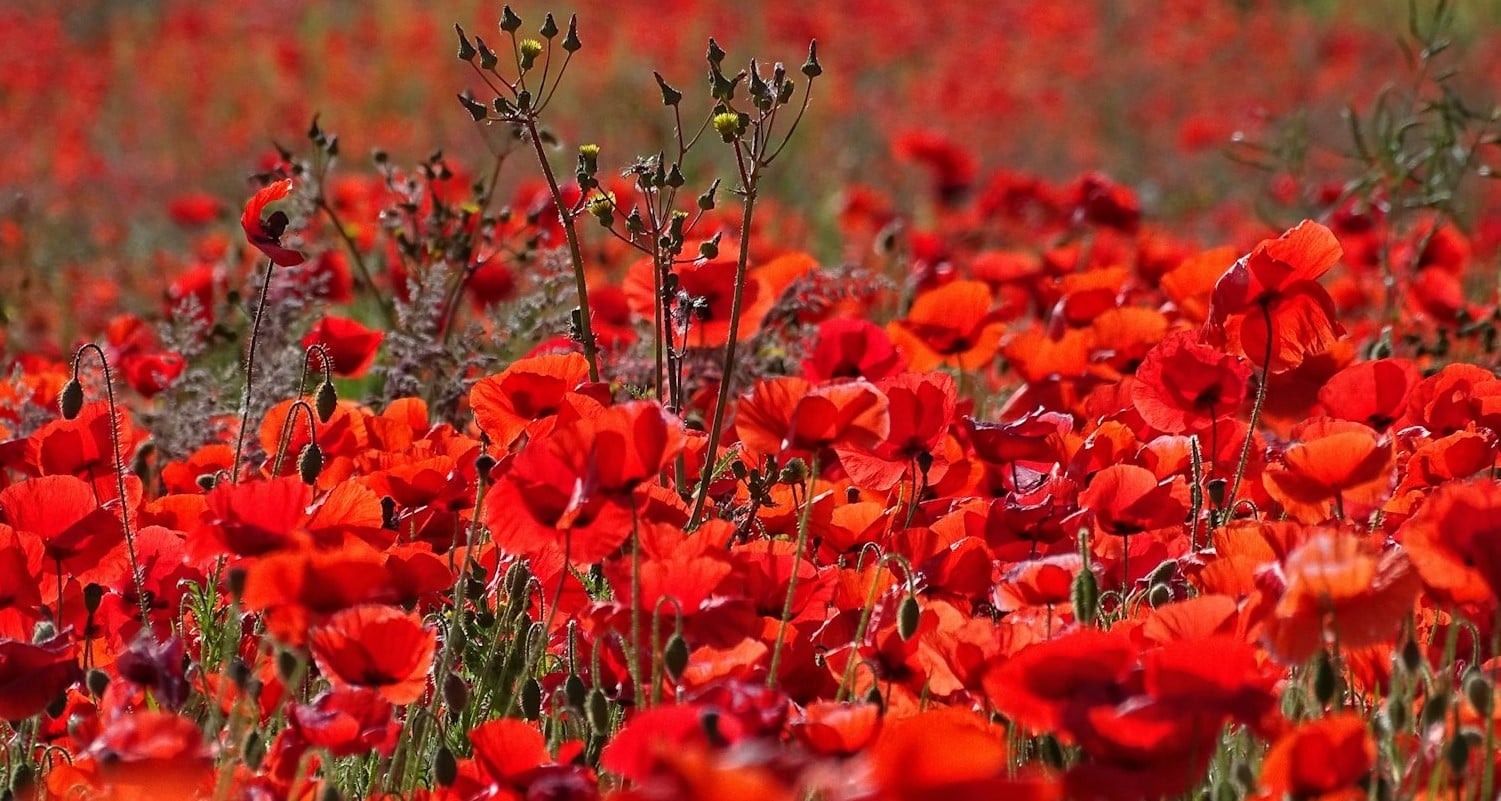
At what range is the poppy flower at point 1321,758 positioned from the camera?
122 cm

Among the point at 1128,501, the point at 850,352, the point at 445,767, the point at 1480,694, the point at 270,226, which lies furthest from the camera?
the point at 850,352

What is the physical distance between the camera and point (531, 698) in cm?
182

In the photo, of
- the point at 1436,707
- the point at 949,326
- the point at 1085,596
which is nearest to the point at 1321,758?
the point at 1436,707

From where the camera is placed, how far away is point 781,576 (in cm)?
183

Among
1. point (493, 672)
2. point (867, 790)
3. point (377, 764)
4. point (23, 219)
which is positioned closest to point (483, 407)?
point (493, 672)

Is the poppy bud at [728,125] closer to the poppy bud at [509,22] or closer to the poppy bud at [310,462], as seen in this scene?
the poppy bud at [509,22]

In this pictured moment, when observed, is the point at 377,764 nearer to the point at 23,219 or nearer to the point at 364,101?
the point at 23,219

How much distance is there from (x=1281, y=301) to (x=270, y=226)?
43.7 inches

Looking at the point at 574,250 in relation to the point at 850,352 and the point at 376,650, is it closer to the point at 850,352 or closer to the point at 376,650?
the point at 850,352

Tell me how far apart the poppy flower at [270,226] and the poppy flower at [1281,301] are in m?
1.00

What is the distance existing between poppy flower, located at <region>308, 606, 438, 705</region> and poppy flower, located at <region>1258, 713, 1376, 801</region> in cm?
66

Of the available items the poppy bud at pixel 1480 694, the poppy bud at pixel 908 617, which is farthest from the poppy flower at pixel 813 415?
the poppy bud at pixel 1480 694

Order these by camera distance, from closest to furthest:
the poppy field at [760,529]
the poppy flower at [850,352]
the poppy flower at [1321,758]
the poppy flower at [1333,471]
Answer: the poppy flower at [1321,758] → the poppy field at [760,529] → the poppy flower at [1333,471] → the poppy flower at [850,352]

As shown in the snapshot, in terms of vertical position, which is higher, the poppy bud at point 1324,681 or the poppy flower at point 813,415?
the poppy flower at point 813,415
